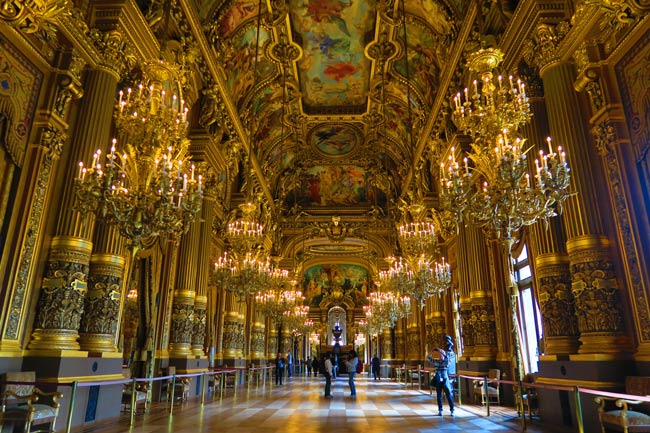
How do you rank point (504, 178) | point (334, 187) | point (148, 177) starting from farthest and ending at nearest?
point (334, 187)
point (148, 177)
point (504, 178)

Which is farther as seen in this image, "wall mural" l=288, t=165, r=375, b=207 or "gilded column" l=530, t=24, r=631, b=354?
"wall mural" l=288, t=165, r=375, b=207

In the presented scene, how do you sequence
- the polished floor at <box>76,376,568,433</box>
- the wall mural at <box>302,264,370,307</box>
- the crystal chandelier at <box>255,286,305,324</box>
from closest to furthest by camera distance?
the polished floor at <box>76,376,568,433</box>
the crystal chandelier at <box>255,286,305,324</box>
the wall mural at <box>302,264,370,307</box>

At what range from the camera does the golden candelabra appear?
227 inches

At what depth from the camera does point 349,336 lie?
4184cm

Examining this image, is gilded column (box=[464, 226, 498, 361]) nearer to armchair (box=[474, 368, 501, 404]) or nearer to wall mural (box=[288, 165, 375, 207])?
armchair (box=[474, 368, 501, 404])

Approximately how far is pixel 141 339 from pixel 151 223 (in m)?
5.88

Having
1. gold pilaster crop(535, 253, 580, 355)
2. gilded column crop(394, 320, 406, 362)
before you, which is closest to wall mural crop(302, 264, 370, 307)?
gilded column crop(394, 320, 406, 362)

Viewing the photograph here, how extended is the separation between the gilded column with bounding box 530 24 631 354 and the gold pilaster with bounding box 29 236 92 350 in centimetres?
767

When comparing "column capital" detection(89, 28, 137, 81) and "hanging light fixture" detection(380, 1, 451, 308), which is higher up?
"column capital" detection(89, 28, 137, 81)

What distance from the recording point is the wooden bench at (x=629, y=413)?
4.76 metres

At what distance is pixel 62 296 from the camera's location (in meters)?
6.48

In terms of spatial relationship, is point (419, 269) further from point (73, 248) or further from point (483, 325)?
point (73, 248)

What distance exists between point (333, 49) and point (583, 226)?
11.7 meters

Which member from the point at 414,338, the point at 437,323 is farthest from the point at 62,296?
the point at 414,338
